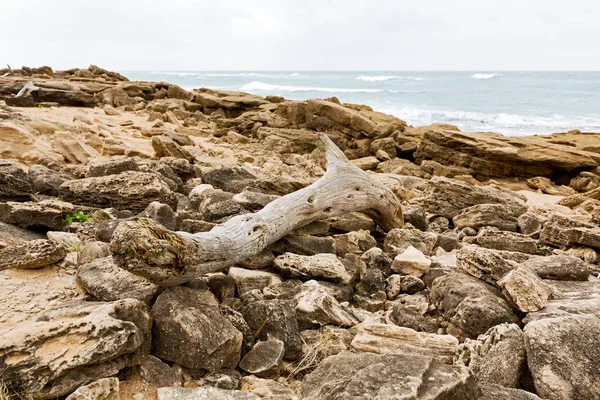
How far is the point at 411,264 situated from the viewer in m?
4.15

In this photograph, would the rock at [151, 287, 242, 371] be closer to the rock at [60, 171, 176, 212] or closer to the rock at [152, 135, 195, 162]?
the rock at [60, 171, 176, 212]

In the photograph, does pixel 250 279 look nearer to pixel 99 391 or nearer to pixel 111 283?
pixel 111 283

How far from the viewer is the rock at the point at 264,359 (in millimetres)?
2576

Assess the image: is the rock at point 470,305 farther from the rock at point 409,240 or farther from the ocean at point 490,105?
the ocean at point 490,105

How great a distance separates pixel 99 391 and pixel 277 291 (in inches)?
63.9

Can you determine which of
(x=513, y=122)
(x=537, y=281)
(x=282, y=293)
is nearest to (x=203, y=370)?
(x=282, y=293)

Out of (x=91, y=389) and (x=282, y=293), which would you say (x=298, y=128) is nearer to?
(x=282, y=293)

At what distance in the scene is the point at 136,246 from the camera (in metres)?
2.50

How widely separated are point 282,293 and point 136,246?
52.9 inches

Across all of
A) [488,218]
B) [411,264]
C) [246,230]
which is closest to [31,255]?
[246,230]

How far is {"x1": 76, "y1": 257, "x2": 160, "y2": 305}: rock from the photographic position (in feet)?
9.12

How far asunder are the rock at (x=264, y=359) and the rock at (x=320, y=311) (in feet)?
1.35

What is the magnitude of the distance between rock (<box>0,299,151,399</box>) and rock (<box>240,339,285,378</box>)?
61 centimetres

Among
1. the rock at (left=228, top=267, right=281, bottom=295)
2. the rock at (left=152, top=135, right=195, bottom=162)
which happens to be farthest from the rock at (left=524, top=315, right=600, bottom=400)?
the rock at (left=152, top=135, right=195, bottom=162)
